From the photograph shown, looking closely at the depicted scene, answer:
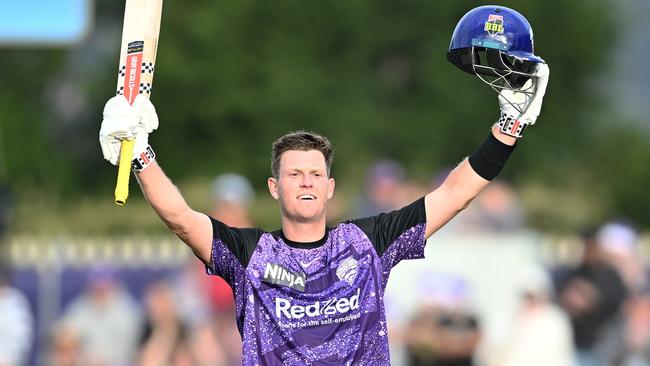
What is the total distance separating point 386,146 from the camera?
3741 centimetres

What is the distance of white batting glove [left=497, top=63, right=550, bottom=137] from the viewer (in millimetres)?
6988

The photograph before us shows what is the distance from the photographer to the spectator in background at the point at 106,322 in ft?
48.4

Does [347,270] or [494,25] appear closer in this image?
[347,270]

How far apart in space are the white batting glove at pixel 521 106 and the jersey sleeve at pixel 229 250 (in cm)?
136

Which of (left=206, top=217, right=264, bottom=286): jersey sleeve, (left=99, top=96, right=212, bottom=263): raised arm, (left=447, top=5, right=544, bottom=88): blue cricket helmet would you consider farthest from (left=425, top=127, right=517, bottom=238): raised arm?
(left=99, top=96, right=212, bottom=263): raised arm

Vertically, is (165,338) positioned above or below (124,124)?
below

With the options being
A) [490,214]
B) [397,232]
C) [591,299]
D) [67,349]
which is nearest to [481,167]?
[397,232]

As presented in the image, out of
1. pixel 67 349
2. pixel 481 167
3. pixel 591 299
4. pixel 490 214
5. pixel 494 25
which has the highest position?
pixel 494 25

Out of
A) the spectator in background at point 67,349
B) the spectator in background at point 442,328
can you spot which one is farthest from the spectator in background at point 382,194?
the spectator in background at point 67,349

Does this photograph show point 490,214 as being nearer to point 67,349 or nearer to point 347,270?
point 67,349

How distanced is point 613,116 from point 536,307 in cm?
3195

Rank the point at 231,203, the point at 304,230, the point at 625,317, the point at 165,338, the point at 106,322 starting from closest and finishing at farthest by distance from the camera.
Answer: the point at 304,230 < the point at 625,317 < the point at 165,338 < the point at 231,203 < the point at 106,322

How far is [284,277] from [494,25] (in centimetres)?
160

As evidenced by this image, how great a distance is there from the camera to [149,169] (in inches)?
264
